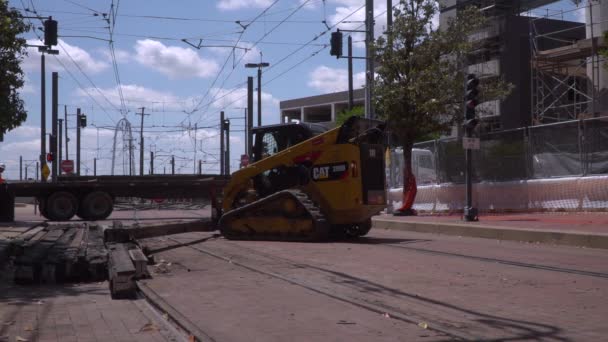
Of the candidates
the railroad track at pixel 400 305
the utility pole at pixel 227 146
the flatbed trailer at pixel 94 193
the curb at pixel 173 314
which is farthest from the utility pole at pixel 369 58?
the utility pole at pixel 227 146

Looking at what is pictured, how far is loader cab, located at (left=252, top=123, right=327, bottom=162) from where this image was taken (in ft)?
52.9

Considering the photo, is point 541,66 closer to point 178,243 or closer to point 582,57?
point 582,57

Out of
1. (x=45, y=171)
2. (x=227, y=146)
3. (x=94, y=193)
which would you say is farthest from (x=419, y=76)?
(x=227, y=146)

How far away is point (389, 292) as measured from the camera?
819 cm

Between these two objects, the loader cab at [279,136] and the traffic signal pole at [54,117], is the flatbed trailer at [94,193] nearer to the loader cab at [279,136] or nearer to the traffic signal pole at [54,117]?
the traffic signal pole at [54,117]

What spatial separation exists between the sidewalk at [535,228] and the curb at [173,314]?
8.94m

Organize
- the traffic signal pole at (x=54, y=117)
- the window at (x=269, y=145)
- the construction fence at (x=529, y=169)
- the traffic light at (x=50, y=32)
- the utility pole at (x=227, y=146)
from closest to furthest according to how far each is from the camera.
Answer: the window at (x=269, y=145), the construction fence at (x=529, y=169), the traffic light at (x=50, y=32), the traffic signal pole at (x=54, y=117), the utility pole at (x=227, y=146)

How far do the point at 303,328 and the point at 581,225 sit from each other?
11.7 meters

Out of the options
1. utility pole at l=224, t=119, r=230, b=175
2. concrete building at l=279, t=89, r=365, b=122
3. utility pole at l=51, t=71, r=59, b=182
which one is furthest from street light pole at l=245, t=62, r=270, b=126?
concrete building at l=279, t=89, r=365, b=122

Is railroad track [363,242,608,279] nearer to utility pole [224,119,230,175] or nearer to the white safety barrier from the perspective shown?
the white safety barrier

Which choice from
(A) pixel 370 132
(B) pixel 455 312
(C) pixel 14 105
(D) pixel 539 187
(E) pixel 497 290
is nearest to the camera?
(B) pixel 455 312

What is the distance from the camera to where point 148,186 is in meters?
29.8

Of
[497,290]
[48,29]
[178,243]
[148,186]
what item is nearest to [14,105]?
[178,243]

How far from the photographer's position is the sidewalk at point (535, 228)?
1407 centimetres
